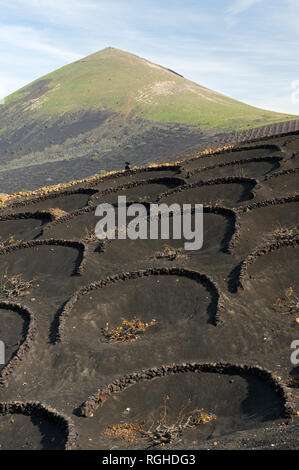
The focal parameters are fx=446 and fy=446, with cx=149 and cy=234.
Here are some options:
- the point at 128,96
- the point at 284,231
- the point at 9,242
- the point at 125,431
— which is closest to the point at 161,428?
the point at 125,431

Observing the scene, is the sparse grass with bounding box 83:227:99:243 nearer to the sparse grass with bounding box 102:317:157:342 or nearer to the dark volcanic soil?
the dark volcanic soil

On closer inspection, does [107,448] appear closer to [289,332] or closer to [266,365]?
[266,365]

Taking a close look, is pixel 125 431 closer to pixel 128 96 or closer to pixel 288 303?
pixel 288 303

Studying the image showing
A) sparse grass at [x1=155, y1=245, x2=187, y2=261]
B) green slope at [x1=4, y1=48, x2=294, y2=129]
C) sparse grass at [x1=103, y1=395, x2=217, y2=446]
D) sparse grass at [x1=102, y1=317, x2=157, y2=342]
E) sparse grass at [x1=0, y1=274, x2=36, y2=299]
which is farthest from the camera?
green slope at [x1=4, y1=48, x2=294, y2=129]

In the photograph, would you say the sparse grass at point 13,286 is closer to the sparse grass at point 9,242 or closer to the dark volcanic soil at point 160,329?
the dark volcanic soil at point 160,329

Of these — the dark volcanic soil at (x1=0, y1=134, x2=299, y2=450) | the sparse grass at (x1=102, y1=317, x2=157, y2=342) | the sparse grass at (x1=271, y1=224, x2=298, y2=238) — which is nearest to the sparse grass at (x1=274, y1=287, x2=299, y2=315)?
the dark volcanic soil at (x1=0, y1=134, x2=299, y2=450)
